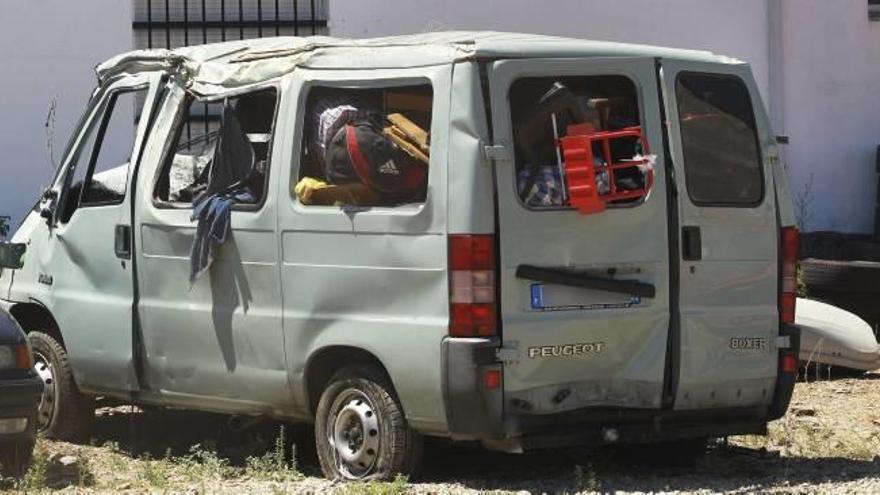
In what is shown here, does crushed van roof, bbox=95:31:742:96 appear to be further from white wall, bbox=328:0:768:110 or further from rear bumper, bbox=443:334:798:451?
white wall, bbox=328:0:768:110

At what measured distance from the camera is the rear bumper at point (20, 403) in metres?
8.18

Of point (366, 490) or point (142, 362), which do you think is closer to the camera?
point (366, 490)

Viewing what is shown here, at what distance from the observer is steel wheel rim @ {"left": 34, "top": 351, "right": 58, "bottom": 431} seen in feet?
32.0

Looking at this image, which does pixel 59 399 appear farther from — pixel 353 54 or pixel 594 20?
pixel 594 20

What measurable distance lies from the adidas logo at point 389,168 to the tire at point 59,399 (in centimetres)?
262

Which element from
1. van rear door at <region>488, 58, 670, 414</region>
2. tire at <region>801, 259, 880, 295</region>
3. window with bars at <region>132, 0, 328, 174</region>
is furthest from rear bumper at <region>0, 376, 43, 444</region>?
tire at <region>801, 259, 880, 295</region>

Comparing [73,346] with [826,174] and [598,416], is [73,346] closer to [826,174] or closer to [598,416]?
[598,416]

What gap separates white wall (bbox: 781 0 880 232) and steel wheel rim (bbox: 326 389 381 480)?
8420 millimetres

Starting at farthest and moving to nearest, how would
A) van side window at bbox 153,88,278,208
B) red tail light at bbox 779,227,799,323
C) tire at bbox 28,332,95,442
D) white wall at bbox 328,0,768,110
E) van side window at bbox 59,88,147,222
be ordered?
white wall at bbox 328,0,768,110
tire at bbox 28,332,95,442
van side window at bbox 59,88,147,222
van side window at bbox 153,88,278,208
red tail light at bbox 779,227,799,323

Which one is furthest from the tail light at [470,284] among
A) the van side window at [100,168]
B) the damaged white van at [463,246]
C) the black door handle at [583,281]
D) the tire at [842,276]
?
the tire at [842,276]

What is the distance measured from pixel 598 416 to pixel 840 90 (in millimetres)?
8532

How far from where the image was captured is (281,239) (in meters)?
8.23

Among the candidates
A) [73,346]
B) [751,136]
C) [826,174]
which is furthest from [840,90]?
[73,346]

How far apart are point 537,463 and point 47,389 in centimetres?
286
